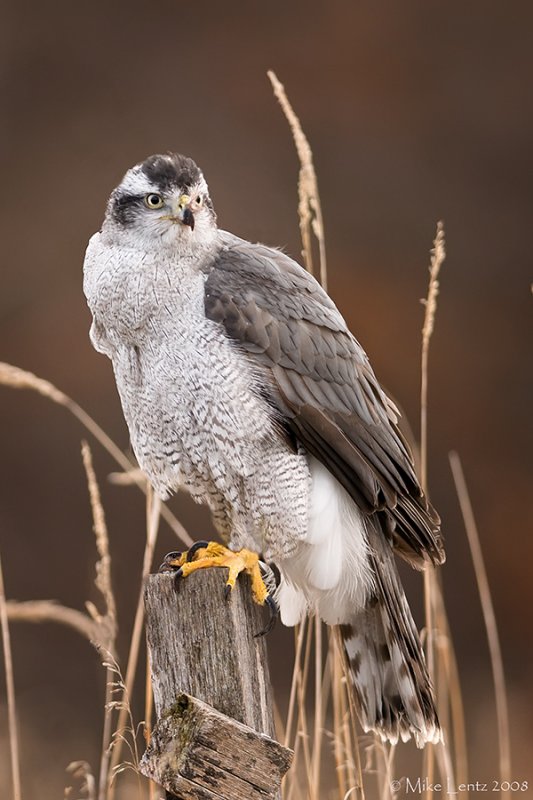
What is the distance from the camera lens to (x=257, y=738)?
1.61 metres

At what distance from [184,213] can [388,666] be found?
102 centimetres

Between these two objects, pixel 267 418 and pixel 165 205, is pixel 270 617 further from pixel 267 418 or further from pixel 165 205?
pixel 165 205

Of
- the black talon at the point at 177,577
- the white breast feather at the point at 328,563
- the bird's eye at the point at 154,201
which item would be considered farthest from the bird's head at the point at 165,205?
the black talon at the point at 177,577

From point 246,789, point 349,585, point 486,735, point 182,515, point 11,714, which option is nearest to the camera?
point 246,789

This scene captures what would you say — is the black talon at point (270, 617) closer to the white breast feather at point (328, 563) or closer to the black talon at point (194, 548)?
the black talon at point (194, 548)

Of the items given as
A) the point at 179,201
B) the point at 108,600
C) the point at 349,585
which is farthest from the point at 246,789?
the point at 179,201

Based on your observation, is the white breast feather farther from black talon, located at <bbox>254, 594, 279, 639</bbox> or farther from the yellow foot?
black talon, located at <bbox>254, 594, 279, 639</bbox>

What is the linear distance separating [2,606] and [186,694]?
51cm

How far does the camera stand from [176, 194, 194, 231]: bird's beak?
7.11ft

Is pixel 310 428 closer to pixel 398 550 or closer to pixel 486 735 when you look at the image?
pixel 398 550

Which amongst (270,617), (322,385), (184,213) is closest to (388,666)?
(270,617)

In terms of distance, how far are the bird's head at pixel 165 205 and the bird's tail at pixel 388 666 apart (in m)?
0.77

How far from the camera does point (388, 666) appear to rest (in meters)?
2.27

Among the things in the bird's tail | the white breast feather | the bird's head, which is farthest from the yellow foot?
Result: the bird's head
